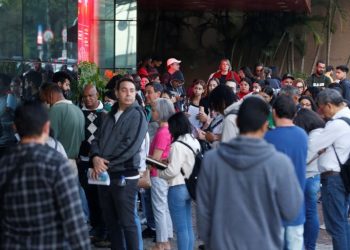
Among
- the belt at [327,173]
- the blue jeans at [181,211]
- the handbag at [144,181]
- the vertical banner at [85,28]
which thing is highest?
the vertical banner at [85,28]

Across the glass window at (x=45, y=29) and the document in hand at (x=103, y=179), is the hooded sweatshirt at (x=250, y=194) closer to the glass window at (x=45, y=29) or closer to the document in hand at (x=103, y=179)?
the document in hand at (x=103, y=179)

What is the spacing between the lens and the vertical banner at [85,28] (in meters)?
15.0

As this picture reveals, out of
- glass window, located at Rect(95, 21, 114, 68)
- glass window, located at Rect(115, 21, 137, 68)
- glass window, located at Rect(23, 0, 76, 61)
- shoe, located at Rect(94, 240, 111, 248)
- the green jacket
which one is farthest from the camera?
glass window, located at Rect(115, 21, 137, 68)

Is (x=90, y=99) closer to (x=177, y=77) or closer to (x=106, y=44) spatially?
(x=177, y=77)

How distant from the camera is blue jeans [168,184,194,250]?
7.61 meters

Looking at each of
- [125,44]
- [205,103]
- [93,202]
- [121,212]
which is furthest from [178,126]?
[125,44]

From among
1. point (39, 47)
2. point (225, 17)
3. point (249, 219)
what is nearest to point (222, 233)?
point (249, 219)

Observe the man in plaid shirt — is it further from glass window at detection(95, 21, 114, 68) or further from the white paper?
glass window at detection(95, 21, 114, 68)

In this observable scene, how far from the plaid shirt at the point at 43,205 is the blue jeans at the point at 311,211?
12.6 ft

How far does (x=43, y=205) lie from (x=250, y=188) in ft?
4.38

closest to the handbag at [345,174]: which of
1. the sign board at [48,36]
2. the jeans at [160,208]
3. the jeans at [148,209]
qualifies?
the jeans at [160,208]

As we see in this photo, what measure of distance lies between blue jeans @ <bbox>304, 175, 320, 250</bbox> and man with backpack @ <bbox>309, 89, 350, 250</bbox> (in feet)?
0.75

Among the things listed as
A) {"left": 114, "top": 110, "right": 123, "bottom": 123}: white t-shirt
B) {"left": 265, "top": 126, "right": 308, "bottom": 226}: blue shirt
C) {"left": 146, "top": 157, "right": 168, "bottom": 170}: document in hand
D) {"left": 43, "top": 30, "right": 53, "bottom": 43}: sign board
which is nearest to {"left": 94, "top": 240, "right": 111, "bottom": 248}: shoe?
{"left": 146, "top": 157, "right": 168, "bottom": 170}: document in hand

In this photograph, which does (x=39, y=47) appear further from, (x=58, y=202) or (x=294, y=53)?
(x=294, y=53)
